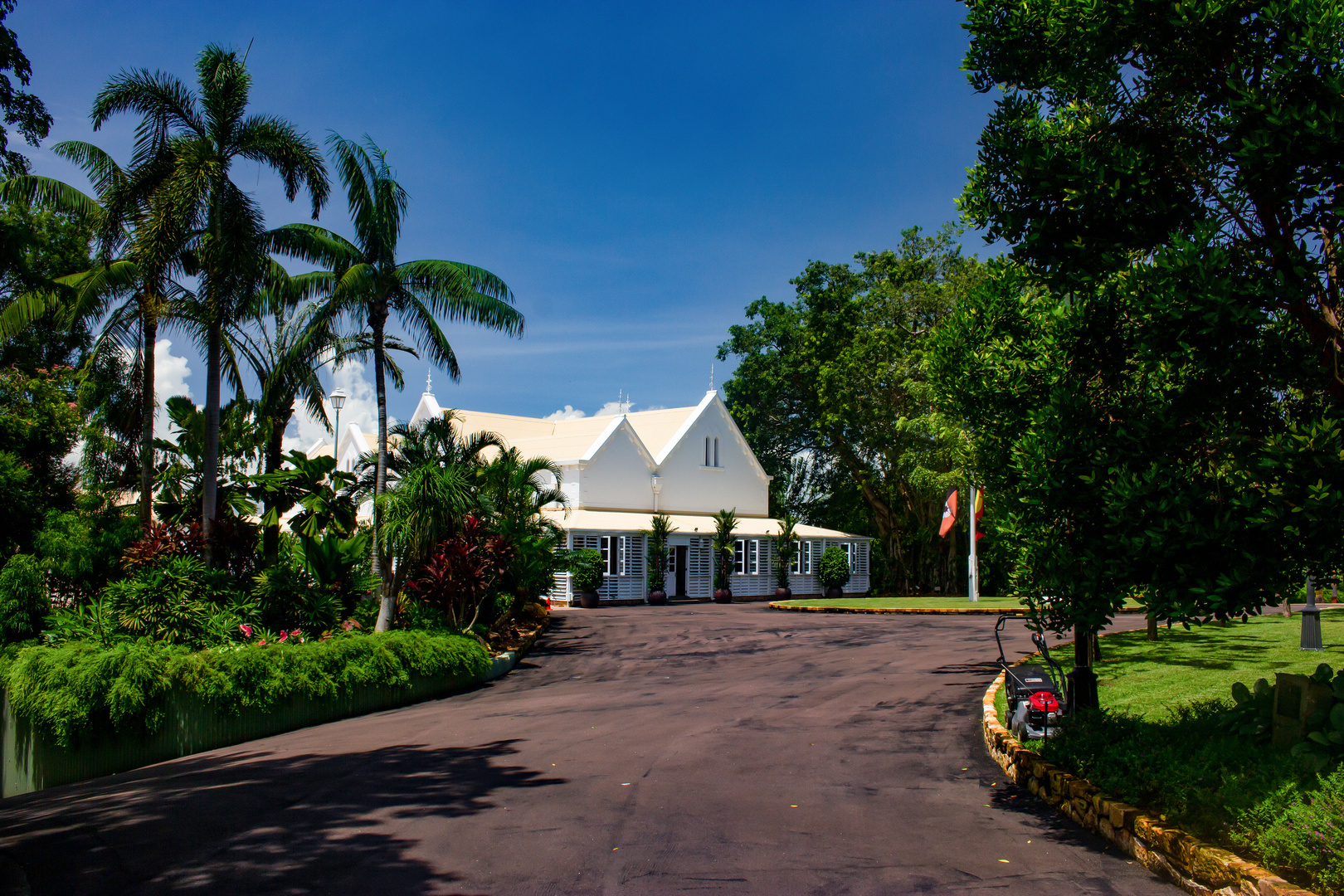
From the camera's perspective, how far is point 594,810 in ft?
23.7

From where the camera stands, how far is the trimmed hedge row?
34.8ft

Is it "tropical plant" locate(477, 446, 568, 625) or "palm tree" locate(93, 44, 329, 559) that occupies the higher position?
"palm tree" locate(93, 44, 329, 559)

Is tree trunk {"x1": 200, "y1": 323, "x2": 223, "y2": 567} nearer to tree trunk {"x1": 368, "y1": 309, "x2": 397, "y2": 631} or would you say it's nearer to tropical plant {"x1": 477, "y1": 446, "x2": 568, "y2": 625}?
tree trunk {"x1": 368, "y1": 309, "x2": 397, "y2": 631}

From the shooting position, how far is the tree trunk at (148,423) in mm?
16922

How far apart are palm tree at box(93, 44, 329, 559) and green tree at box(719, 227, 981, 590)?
72.6ft

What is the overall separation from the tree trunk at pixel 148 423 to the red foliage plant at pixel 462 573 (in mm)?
5254

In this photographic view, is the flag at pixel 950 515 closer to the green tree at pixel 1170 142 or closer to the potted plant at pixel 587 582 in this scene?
the potted plant at pixel 587 582

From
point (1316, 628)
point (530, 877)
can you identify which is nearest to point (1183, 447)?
point (530, 877)

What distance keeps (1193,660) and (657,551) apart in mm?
20151

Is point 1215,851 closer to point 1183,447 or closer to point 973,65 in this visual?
point 1183,447

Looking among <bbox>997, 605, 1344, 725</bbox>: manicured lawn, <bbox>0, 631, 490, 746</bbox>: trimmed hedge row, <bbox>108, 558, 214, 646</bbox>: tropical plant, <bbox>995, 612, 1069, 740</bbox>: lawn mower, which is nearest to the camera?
<bbox>995, 612, 1069, 740</bbox>: lawn mower

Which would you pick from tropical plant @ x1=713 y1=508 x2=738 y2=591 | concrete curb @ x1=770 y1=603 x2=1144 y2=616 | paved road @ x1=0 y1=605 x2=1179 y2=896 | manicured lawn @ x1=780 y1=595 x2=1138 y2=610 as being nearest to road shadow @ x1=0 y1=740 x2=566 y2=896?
paved road @ x1=0 y1=605 x2=1179 y2=896

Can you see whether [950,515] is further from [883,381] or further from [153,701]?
[153,701]

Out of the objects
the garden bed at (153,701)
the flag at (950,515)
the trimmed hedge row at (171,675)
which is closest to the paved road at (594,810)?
the garden bed at (153,701)
